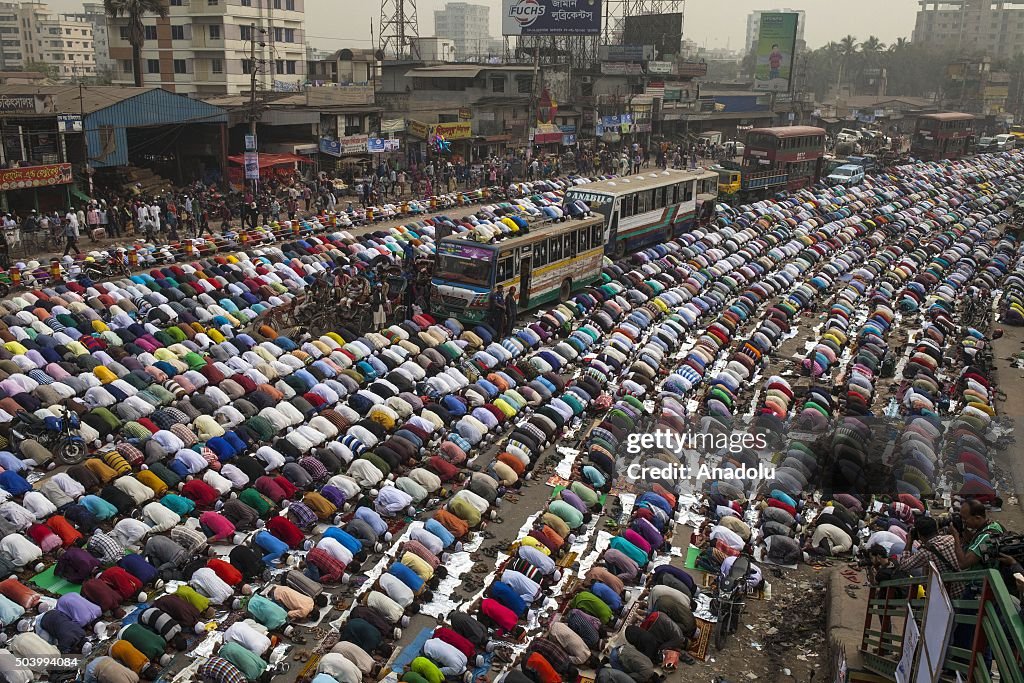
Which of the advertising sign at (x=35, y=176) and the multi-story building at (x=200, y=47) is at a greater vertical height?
the multi-story building at (x=200, y=47)

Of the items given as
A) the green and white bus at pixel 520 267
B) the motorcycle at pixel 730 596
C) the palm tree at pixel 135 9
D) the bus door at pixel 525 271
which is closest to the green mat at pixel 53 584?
the motorcycle at pixel 730 596

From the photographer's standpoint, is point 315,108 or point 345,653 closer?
point 345,653

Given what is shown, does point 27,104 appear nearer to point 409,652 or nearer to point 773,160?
point 409,652

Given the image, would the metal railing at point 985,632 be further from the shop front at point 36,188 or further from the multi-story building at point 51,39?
the multi-story building at point 51,39

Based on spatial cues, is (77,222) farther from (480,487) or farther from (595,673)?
(595,673)

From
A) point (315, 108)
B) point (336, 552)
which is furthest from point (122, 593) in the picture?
point (315, 108)

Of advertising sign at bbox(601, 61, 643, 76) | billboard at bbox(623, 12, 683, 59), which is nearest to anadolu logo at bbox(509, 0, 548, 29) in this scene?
advertising sign at bbox(601, 61, 643, 76)
